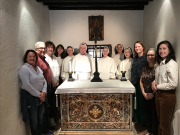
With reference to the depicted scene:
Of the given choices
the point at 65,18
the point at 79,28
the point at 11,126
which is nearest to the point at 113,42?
the point at 79,28

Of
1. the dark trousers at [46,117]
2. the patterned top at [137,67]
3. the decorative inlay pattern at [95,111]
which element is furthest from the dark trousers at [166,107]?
the dark trousers at [46,117]

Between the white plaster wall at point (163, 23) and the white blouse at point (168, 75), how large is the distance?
0.50 feet

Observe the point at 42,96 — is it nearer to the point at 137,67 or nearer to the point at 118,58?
the point at 137,67

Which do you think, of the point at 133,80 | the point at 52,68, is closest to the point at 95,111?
the point at 133,80

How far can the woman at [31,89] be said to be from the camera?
114 inches

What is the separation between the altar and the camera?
2.92 metres

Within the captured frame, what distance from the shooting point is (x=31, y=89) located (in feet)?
9.50

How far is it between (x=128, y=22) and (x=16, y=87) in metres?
4.18

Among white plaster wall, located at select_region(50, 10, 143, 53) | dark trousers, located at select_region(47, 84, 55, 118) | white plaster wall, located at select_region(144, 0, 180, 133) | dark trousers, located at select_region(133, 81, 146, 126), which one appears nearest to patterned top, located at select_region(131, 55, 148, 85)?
dark trousers, located at select_region(133, 81, 146, 126)

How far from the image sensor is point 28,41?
11.5 feet

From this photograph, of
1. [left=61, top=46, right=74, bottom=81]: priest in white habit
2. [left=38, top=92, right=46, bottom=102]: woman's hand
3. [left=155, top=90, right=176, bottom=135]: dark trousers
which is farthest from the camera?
[left=61, top=46, right=74, bottom=81]: priest in white habit

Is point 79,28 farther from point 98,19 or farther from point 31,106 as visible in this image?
point 31,106

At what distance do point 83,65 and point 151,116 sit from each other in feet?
6.61

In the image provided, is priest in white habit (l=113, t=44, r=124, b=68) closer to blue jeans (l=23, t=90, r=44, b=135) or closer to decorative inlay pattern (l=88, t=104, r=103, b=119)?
decorative inlay pattern (l=88, t=104, r=103, b=119)
